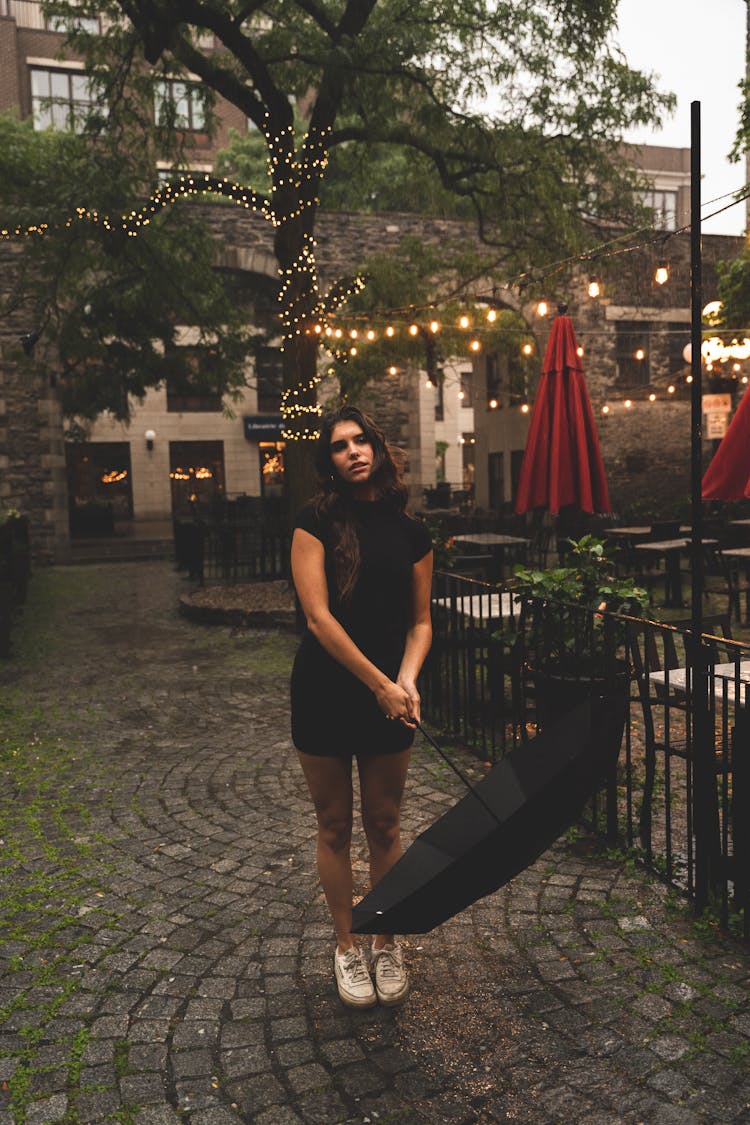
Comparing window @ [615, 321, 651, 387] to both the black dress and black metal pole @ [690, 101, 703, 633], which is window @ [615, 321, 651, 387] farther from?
the black dress

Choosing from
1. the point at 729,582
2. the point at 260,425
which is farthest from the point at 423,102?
the point at 260,425

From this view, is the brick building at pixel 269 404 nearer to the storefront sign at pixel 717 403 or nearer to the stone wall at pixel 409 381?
the stone wall at pixel 409 381

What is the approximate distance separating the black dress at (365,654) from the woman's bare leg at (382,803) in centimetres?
7

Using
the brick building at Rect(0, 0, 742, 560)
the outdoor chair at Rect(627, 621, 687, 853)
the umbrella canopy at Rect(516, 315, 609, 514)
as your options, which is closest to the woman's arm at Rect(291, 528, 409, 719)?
the outdoor chair at Rect(627, 621, 687, 853)

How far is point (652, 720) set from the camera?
4922mm

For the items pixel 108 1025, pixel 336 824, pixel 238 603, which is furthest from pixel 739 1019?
pixel 238 603

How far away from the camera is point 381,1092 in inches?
100

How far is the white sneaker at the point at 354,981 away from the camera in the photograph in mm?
2951

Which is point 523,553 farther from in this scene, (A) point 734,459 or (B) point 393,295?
(A) point 734,459

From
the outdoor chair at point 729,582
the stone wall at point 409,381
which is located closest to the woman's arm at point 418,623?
the outdoor chair at point 729,582

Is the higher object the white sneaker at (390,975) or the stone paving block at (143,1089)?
the white sneaker at (390,975)

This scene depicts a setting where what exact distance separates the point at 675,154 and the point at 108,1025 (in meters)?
56.3

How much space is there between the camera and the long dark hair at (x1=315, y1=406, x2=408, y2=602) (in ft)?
9.25

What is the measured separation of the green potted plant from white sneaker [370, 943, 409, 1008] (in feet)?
6.44
